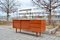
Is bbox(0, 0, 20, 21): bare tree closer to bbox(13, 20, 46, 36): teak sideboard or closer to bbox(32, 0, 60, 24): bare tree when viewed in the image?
bbox(32, 0, 60, 24): bare tree

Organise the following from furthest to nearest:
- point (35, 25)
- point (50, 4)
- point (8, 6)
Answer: point (8, 6)
point (50, 4)
point (35, 25)

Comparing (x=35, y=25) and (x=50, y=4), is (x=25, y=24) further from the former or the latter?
(x=50, y=4)

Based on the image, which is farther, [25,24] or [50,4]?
[50,4]

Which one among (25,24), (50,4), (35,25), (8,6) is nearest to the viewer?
(35,25)

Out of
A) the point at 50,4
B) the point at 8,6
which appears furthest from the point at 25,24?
the point at 8,6

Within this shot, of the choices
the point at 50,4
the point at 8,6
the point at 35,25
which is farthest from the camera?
the point at 8,6

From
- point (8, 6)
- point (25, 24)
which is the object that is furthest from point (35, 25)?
point (8, 6)

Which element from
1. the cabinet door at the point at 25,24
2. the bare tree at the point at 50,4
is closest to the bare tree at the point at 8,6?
the bare tree at the point at 50,4

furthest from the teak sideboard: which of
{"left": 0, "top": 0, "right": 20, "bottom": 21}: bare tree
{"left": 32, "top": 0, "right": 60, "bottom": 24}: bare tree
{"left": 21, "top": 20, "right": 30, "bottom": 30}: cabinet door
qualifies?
{"left": 0, "top": 0, "right": 20, "bottom": 21}: bare tree

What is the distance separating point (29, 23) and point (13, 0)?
18184 millimetres

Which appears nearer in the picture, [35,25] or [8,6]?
[35,25]

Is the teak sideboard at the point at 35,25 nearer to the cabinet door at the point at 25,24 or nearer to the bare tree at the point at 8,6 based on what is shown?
the cabinet door at the point at 25,24

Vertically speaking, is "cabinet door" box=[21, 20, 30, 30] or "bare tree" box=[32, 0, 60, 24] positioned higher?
"bare tree" box=[32, 0, 60, 24]

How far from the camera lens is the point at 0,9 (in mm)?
27812
